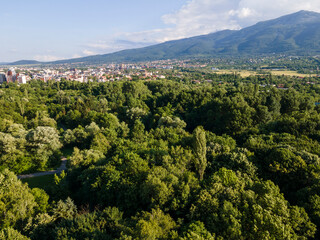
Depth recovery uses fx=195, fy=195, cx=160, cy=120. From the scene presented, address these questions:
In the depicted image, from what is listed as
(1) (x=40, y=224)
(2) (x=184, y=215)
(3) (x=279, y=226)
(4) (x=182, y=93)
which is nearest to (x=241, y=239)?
(3) (x=279, y=226)

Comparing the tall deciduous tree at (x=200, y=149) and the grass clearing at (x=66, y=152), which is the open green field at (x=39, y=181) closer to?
the grass clearing at (x=66, y=152)

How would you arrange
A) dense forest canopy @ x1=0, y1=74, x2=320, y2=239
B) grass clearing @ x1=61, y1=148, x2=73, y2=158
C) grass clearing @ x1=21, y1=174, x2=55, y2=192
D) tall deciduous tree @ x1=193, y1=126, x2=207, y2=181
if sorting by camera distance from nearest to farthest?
1. dense forest canopy @ x1=0, y1=74, x2=320, y2=239
2. tall deciduous tree @ x1=193, y1=126, x2=207, y2=181
3. grass clearing @ x1=21, y1=174, x2=55, y2=192
4. grass clearing @ x1=61, y1=148, x2=73, y2=158

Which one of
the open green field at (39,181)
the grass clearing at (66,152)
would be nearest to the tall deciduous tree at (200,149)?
the open green field at (39,181)

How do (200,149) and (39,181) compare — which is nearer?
(200,149)

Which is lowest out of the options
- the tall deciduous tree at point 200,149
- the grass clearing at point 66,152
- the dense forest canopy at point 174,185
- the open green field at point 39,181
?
the open green field at point 39,181

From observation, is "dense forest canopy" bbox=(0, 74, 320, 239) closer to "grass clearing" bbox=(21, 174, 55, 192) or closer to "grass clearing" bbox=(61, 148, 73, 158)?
"grass clearing" bbox=(61, 148, 73, 158)

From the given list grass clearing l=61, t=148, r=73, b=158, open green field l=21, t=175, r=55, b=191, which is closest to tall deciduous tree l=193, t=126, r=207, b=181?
open green field l=21, t=175, r=55, b=191

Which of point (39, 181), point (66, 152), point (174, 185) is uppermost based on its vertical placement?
point (174, 185)

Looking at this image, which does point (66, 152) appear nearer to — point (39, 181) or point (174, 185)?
point (39, 181)

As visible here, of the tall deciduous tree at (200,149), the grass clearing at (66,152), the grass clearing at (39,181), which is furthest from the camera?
the grass clearing at (66,152)

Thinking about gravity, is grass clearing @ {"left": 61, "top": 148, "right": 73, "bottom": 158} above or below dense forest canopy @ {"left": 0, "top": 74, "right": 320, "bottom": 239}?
below

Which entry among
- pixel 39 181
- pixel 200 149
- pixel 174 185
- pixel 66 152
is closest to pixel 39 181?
pixel 39 181
